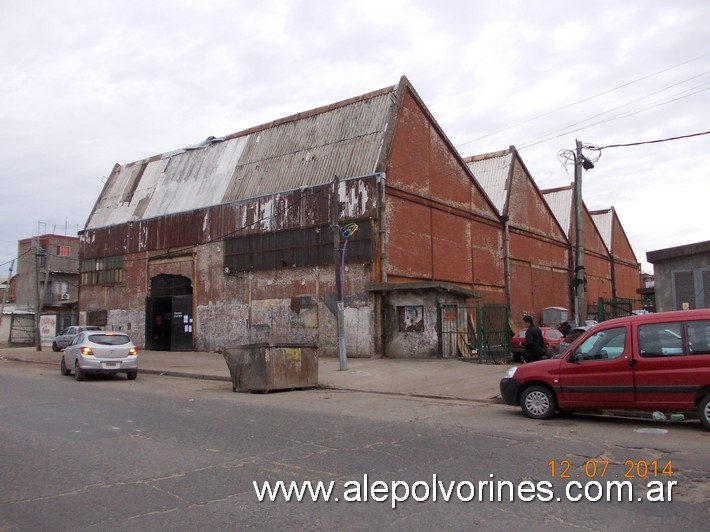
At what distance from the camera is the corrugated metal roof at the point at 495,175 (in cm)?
3597

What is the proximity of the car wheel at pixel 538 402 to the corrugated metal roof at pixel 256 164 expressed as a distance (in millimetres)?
15877

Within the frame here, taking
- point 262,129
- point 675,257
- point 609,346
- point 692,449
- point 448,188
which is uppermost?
point 262,129

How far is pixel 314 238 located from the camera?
25266mm

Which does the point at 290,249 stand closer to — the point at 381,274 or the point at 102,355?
the point at 381,274

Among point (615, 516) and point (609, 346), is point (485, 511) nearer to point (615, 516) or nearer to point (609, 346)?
point (615, 516)

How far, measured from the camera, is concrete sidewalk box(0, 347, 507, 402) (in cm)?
1420

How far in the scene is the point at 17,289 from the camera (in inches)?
2442

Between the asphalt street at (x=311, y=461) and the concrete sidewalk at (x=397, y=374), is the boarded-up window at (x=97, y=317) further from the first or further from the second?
the asphalt street at (x=311, y=461)

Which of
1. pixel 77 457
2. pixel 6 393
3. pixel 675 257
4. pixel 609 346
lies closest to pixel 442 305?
pixel 675 257

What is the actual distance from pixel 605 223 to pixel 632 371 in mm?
50544

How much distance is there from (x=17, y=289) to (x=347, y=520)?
6783 cm

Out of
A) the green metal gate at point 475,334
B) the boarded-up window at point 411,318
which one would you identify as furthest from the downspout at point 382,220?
the green metal gate at point 475,334

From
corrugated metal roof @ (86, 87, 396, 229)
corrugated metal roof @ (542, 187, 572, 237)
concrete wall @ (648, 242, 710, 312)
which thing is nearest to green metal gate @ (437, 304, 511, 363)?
concrete wall @ (648, 242, 710, 312)

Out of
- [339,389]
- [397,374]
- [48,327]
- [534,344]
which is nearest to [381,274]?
[397,374]
